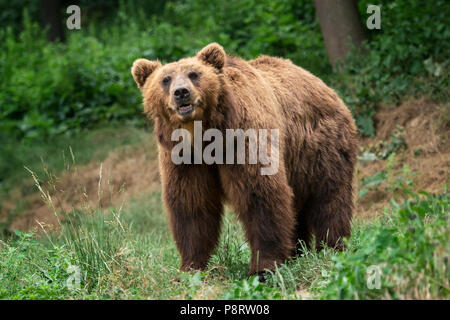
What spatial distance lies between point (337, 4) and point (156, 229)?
5104 mm

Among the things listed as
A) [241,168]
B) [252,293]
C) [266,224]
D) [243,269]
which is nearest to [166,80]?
[241,168]

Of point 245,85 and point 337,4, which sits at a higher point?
point 337,4

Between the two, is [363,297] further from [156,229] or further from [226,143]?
[156,229]

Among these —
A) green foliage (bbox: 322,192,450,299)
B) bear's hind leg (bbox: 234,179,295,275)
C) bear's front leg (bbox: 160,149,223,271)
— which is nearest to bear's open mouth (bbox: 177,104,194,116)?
bear's front leg (bbox: 160,149,223,271)

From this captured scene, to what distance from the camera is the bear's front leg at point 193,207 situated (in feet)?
18.5

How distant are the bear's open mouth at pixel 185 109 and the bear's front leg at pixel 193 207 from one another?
22.1 inches

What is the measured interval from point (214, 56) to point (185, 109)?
773mm

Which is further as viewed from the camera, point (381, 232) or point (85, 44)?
point (85, 44)

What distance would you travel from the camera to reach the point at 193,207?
225 inches

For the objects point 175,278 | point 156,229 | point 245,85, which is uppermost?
point 245,85

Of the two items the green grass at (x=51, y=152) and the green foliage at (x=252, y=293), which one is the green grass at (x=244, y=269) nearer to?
the green foliage at (x=252, y=293)

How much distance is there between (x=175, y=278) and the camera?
5379 millimetres

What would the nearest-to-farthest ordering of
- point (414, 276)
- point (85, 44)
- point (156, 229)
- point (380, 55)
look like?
point (414, 276) < point (156, 229) < point (380, 55) < point (85, 44)
